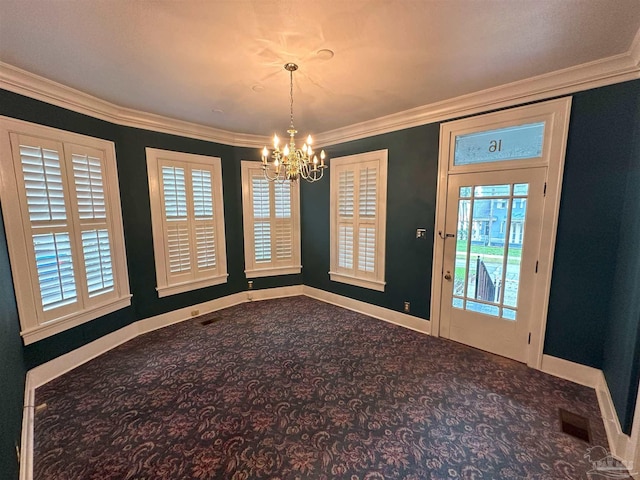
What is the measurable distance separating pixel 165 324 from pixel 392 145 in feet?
13.1

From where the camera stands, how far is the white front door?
2703 millimetres

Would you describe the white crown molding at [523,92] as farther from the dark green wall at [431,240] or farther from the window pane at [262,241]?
the window pane at [262,241]

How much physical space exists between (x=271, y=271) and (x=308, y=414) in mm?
2895

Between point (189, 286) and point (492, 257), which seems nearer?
point (492, 257)

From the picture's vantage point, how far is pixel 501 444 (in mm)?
1869

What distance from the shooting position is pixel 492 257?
2924 mm

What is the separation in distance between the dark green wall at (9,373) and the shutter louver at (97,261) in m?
0.63

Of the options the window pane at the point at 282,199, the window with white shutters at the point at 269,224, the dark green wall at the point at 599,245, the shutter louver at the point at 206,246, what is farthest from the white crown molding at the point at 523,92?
the shutter louver at the point at 206,246

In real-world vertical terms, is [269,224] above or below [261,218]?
below

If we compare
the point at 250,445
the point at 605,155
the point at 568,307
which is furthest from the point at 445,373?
the point at 605,155

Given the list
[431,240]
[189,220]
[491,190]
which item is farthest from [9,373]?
[491,190]

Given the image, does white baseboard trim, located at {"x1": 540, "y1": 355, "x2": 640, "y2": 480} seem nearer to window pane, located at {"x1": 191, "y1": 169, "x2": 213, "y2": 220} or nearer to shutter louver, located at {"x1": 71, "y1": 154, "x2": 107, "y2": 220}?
window pane, located at {"x1": 191, "y1": 169, "x2": 213, "y2": 220}

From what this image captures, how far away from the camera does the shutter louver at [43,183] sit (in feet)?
7.97

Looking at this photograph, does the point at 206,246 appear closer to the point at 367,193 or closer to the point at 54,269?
the point at 54,269
